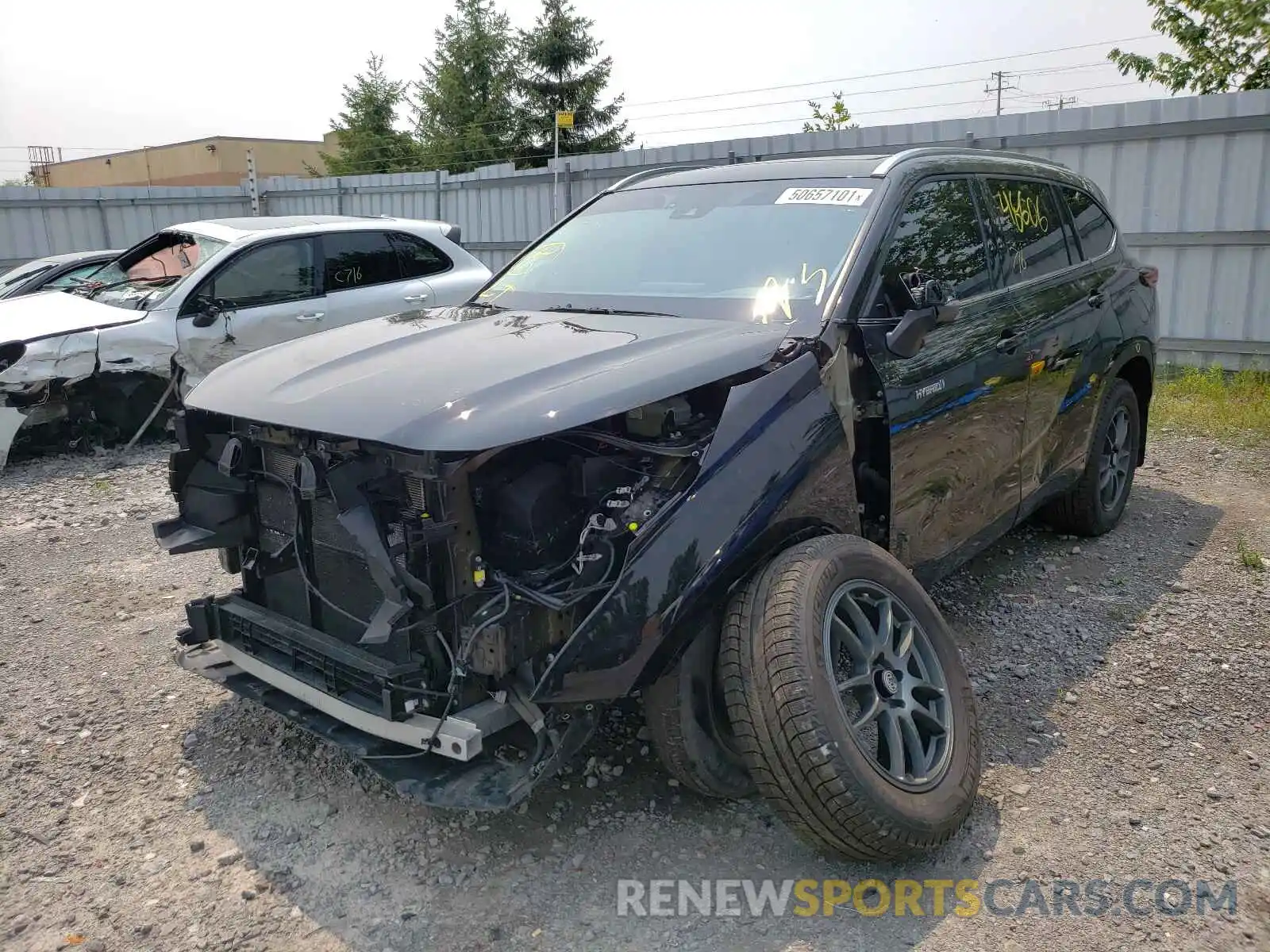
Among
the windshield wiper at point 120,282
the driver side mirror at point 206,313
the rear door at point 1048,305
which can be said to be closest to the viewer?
the rear door at point 1048,305

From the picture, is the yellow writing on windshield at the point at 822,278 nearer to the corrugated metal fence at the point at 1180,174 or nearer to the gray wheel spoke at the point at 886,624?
the gray wheel spoke at the point at 886,624

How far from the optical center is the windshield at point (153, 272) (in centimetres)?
768

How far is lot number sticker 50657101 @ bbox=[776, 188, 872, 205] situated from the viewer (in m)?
3.61

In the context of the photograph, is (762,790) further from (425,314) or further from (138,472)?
(138,472)

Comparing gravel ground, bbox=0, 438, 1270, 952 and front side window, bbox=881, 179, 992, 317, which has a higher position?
front side window, bbox=881, 179, 992, 317

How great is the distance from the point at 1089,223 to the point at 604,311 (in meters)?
2.84

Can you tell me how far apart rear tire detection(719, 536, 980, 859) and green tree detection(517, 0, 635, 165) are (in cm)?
2639

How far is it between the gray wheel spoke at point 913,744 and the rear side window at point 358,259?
657cm

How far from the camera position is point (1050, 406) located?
4.33 m

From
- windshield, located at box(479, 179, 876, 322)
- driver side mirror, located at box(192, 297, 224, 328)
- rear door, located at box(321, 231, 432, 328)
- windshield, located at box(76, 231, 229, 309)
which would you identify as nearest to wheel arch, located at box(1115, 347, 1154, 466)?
windshield, located at box(479, 179, 876, 322)

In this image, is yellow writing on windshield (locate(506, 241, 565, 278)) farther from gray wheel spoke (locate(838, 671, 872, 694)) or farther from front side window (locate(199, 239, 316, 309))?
front side window (locate(199, 239, 316, 309))

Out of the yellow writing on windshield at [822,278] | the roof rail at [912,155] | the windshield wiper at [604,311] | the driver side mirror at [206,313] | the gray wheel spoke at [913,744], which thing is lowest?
the gray wheel spoke at [913,744]

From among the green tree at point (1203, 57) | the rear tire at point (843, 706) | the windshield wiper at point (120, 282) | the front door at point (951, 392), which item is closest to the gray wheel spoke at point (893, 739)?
the rear tire at point (843, 706)

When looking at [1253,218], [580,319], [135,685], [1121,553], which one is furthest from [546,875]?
[1253,218]
